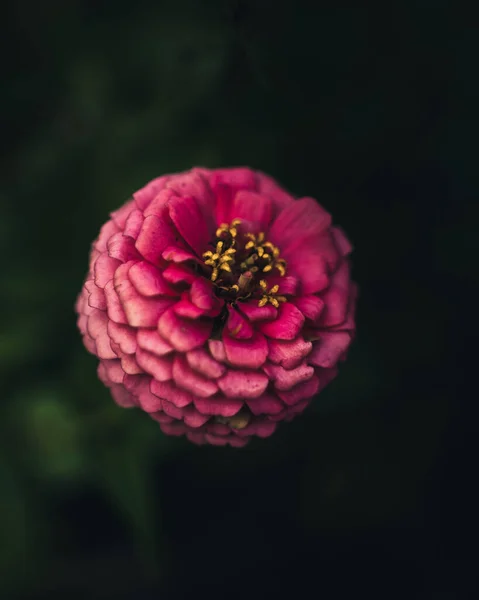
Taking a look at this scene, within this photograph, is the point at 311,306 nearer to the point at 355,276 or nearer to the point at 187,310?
the point at 187,310

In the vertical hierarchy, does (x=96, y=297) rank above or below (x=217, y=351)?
above

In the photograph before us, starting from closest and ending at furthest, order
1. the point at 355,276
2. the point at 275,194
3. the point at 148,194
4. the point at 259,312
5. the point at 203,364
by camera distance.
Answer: the point at 203,364 → the point at 259,312 → the point at 148,194 → the point at 275,194 → the point at 355,276

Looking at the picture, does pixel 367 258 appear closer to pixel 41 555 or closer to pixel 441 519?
pixel 441 519

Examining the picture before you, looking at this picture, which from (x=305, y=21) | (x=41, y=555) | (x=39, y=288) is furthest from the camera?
(x=39, y=288)

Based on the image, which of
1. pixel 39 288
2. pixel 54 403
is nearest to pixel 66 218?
pixel 39 288

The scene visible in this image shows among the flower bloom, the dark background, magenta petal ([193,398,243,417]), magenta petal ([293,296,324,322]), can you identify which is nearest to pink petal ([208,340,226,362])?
the flower bloom

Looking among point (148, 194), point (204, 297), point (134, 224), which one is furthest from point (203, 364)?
point (148, 194)
